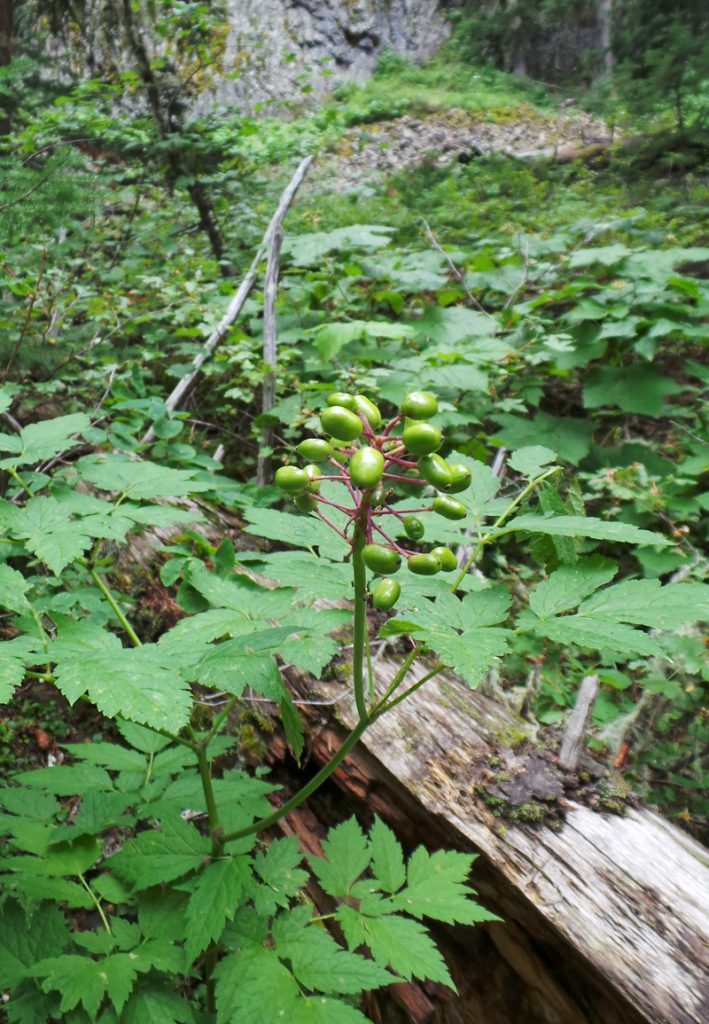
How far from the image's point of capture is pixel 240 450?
358cm

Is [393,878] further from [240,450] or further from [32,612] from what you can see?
[240,450]

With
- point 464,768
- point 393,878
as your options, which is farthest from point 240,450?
point 393,878

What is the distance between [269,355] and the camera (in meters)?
3.53

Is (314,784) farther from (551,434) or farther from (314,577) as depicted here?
(551,434)

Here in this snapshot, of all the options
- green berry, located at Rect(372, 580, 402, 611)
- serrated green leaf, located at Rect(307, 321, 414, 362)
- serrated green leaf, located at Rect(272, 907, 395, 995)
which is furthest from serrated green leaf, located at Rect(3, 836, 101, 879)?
serrated green leaf, located at Rect(307, 321, 414, 362)

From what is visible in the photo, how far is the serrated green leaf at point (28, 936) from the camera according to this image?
4.13ft

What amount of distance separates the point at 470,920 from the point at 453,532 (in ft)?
2.59

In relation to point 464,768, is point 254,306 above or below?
above

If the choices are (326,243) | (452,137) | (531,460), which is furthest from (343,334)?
(452,137)

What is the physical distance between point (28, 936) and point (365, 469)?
129cm

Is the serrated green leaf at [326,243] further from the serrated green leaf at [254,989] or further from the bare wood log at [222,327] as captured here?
the serrated green leaf at [254,989]

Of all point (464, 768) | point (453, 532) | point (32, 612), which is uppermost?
point (453, 532)

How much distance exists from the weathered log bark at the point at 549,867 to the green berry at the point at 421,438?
1226mm

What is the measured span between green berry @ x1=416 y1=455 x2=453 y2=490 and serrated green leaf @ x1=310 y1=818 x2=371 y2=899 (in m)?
0.99
